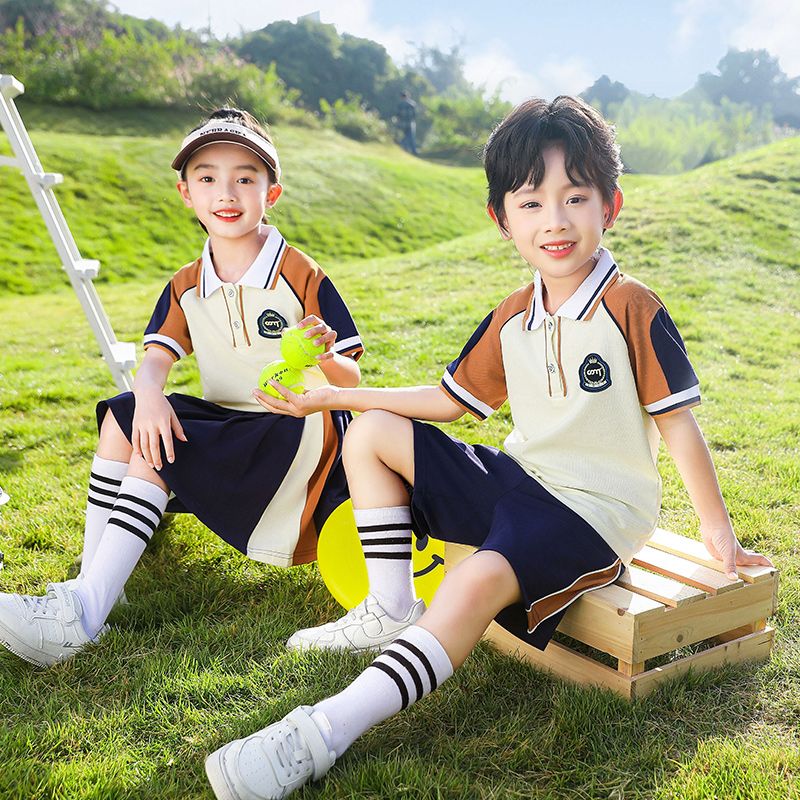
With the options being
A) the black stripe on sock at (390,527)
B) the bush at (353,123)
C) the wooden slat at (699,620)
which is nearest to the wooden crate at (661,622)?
the wooden slat at (699,620)

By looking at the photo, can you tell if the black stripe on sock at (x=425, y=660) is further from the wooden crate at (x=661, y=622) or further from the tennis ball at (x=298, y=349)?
the tennis ball at (x=298, y=349)

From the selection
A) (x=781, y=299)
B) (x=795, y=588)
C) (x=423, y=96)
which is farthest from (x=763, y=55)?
(x=795, y=588)

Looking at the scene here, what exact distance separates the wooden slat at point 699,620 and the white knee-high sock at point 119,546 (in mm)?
1257

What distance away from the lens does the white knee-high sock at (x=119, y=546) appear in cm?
232

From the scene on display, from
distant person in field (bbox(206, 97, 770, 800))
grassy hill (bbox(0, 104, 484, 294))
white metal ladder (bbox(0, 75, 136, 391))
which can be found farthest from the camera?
grassy hill (bbox(0, 104, 484, 294))

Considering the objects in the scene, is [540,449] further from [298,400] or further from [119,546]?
[119,546]

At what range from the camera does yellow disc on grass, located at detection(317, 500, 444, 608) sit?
255cm

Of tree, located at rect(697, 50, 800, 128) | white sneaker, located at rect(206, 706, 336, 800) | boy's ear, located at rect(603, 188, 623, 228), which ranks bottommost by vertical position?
white sneaker, located at rect(206, 706, 336, 800)

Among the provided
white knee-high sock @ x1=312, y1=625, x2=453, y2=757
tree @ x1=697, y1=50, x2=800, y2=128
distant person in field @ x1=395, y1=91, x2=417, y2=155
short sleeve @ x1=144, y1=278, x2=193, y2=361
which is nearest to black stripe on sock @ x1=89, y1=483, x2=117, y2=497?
short sleeve @ x1=144, y1=278, x2=193, y2=361

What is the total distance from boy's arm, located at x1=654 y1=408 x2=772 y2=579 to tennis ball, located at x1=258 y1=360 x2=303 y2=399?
0.90 metres

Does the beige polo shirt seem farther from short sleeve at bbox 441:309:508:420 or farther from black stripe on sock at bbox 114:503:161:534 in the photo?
black stripe on sock at bbox 114:503:161:534

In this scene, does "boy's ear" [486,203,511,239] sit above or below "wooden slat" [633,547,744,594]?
above

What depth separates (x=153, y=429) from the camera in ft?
8.04

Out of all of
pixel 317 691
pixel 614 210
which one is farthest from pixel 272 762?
pixel 614 210
